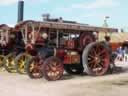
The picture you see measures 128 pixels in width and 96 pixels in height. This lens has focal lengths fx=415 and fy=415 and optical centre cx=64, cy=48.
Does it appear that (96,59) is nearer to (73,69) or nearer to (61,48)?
(61,48)

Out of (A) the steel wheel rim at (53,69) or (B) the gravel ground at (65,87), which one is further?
(A) the steel wheel rim at (53,69)

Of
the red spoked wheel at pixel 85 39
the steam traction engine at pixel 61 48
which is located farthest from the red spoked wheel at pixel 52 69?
the red spoked wheel at pixel 85 39

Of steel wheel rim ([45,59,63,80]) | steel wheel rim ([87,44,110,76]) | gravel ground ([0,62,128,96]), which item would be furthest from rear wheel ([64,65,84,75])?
steel wheel rim ([45,59,63,80])

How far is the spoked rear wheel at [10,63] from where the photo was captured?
18.6 metres

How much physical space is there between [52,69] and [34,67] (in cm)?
113

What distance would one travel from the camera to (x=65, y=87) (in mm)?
12805

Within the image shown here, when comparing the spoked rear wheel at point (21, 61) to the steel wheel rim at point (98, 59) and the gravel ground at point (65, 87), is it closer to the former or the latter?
the gravel ground at point (65, 87)

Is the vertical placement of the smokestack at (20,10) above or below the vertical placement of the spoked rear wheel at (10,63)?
above

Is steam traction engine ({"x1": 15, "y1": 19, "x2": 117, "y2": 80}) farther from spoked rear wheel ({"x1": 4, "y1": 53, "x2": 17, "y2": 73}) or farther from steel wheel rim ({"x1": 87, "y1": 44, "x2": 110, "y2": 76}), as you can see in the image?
spoked rear wheel ({"x1": 4, "y1": 53, "x2": 17, "y2": 73})

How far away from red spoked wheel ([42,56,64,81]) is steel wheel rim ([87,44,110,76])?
1647 mm

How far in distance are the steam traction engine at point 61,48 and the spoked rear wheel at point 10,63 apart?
2.18 m

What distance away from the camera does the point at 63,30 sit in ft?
52.9

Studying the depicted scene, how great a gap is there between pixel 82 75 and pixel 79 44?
132 cm

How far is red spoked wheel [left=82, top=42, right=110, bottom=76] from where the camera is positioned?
15926 millimetres
